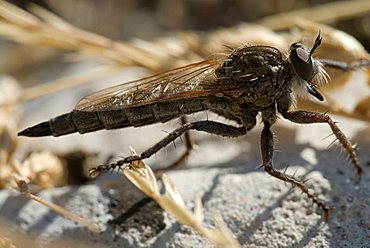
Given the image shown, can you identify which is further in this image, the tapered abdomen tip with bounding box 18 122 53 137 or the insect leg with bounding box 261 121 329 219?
the tapered abdomen tip with bounding box 18 122 53 137

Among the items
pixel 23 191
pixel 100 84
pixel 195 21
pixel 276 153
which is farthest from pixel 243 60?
pixel 195 21

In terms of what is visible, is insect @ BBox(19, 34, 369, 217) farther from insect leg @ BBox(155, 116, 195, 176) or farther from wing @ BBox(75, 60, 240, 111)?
insect leg @ BBox(155, 116, 195, 176)

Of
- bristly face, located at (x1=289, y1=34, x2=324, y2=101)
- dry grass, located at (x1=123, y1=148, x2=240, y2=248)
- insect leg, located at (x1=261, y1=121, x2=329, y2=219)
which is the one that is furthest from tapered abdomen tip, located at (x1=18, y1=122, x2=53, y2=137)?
bristly face, located at (x1=289, y1=34, x2=324, y2=101)

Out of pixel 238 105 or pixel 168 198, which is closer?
pixel 168 198

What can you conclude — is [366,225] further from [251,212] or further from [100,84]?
[100,84]

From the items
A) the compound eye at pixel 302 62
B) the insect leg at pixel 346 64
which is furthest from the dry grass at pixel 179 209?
the insect leg at pixel 346 64

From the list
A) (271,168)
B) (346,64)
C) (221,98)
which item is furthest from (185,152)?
(346,64)
